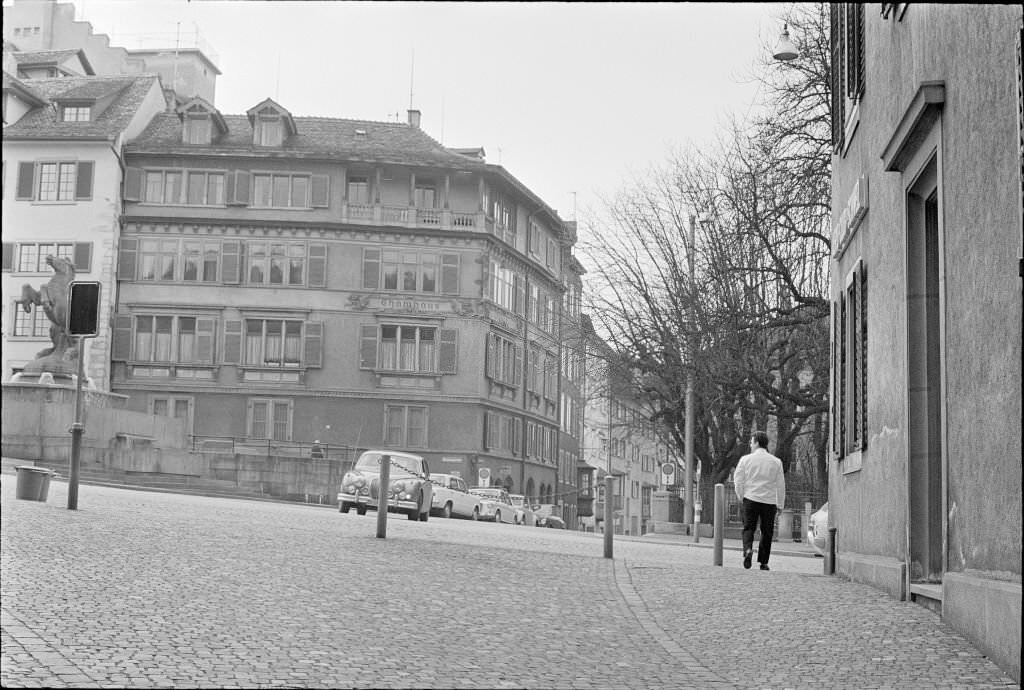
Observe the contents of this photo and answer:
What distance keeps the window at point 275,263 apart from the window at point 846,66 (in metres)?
45.8

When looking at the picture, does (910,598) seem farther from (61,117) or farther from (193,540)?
(61,117)

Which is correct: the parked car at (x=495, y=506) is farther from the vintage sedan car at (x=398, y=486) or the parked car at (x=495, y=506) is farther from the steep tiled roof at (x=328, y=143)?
the steep tiled roof at (x=328, y=143)

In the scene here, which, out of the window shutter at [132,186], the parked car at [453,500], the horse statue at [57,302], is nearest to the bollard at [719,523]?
the parked car at [453,500]

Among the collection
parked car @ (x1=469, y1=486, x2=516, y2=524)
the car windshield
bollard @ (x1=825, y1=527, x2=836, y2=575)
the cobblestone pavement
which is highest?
the car windshield

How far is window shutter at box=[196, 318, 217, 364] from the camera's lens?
202ft

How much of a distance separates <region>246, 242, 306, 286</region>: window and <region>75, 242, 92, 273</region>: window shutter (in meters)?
6.88

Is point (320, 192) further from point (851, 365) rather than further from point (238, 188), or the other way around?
point (851, 365)

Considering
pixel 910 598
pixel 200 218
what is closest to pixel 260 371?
pixel 200 218

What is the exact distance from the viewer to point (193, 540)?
563 inches

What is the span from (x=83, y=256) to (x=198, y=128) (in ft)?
25.2

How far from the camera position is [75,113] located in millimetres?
64438

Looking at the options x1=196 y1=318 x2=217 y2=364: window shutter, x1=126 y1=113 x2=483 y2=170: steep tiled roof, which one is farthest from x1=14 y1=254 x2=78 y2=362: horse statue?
x1=126 y1=113 x2=483 y2=170: steep tiled roof

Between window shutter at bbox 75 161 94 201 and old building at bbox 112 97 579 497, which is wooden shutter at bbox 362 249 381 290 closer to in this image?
old building at bbox 112 97 579 497

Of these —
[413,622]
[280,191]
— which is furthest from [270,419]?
[413,622]
